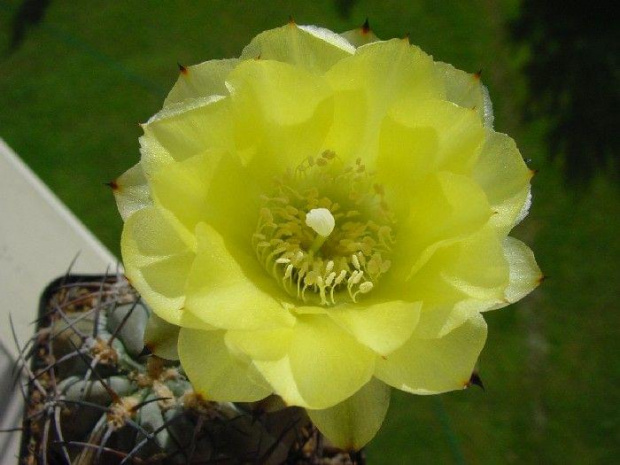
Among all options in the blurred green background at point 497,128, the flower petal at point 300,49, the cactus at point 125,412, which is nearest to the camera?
the flower petal at point 300,49

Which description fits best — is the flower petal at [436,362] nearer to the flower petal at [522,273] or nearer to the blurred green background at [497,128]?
the flower petal at [522,273]

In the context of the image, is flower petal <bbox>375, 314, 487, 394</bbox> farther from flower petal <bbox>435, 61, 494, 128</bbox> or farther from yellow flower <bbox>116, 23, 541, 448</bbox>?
flower petal <bbox>435, 61, 494, 128</bbox>


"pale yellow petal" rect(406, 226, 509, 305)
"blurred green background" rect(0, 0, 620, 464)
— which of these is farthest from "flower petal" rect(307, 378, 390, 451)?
"blurred green background" rect(0, 0, 620, 464)

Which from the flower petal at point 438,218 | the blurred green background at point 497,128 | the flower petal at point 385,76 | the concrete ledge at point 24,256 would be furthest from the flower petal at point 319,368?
the blurred green background at point 497,128

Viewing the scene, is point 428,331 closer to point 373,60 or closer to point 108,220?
point 373,60

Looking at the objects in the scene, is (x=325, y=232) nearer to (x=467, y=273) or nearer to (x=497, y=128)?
(x=467, y=273)

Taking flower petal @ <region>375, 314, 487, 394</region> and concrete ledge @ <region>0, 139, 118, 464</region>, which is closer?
flower petal @ <region>375, 314, 487, 394</region>
